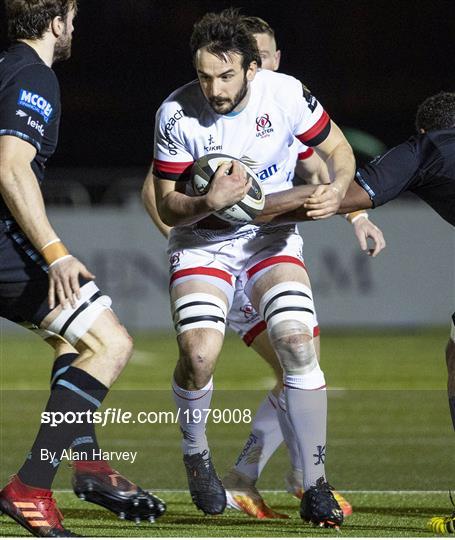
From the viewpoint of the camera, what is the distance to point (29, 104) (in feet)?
16.5

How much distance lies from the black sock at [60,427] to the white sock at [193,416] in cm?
86

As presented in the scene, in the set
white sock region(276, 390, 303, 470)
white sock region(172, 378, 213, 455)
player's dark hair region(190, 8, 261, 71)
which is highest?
player's dark hair region(190, 8, 261, 71)

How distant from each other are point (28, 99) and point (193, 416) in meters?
1.80

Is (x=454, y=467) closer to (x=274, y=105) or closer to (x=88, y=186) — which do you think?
(x=274, y=105)

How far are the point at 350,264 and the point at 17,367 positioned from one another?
572 cm

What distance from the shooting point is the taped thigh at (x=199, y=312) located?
582 cm

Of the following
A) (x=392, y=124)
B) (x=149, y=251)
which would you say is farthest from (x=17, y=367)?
(x=392, y=124)

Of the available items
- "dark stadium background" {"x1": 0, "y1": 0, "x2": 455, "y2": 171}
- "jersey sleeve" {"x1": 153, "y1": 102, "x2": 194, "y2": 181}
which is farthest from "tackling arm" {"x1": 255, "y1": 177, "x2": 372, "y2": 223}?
"dark stadium background" {"x1": 0, "y1": 0, "x2": 455, "y2": 171}

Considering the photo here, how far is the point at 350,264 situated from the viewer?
17.7 m

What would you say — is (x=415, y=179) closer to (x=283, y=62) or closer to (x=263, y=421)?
(x=263, y=421)

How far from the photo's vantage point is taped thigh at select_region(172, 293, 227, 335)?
5816 millimetres

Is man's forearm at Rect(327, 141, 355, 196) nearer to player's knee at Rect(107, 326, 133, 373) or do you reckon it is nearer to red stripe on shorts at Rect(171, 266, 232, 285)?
red stripe on shorts at Rect(171, 266, 232, 285)

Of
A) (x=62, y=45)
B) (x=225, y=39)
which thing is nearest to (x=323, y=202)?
(x=225, y=39)

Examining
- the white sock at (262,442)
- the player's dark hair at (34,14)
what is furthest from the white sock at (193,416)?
the player's dark hair at (34,14)
